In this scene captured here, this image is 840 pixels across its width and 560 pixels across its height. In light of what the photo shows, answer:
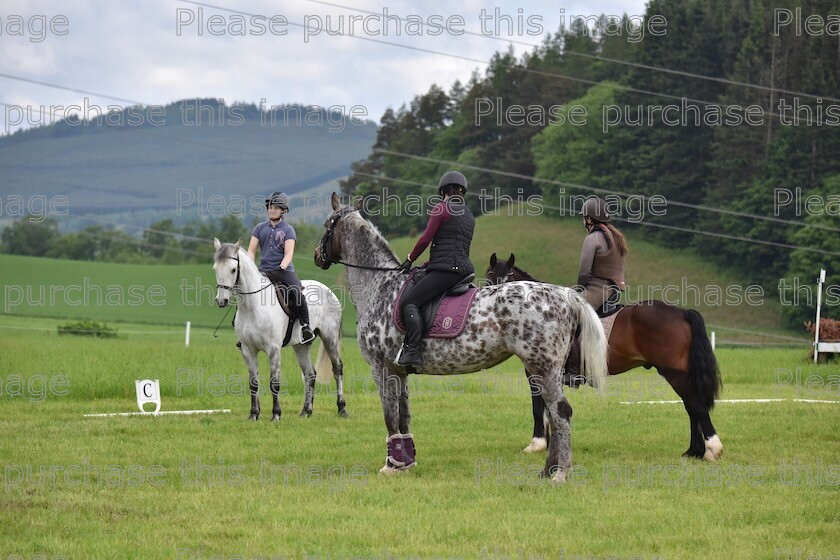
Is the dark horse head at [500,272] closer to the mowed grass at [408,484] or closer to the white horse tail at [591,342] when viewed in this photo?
the mowed grass at [408,484]

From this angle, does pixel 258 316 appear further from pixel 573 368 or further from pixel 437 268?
pixel 573 368

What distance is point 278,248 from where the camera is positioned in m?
15.3

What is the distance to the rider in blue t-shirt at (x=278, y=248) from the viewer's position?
15023 millimetres

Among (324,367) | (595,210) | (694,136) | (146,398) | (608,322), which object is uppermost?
(694,136)

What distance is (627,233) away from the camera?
74.7m

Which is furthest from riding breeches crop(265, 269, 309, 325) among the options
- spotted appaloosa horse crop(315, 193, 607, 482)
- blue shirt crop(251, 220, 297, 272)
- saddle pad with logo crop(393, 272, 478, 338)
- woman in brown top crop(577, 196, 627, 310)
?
woman in brown top crop(577, 196, 627, 310)

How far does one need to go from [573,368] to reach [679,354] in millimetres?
1275

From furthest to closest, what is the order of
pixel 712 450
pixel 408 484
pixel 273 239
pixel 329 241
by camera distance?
pixel 273 239 → pixel 329 241 → pixel 712 450 → pixel 408 484

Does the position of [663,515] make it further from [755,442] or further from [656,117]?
[656,117]

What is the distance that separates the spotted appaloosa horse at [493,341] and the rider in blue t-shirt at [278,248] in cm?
402

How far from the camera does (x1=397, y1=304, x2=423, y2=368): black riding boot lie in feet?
34.3

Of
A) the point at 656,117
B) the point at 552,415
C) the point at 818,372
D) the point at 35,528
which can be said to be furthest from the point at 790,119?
the point at 35,528

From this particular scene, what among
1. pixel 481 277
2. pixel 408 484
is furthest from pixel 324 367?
pixel 481 277

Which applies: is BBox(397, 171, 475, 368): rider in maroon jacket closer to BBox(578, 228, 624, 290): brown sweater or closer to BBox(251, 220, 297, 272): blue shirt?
BBox(578, 228, 624, 290): brown sweater
